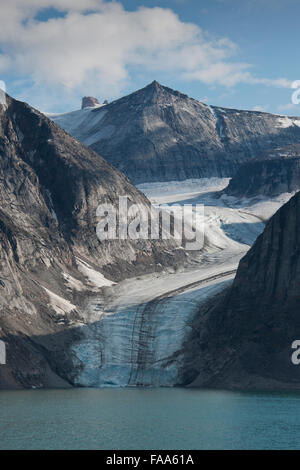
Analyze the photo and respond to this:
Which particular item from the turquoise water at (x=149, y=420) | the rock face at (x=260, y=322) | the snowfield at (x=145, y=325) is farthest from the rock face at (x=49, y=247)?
the rock face at (x=260, y=322)

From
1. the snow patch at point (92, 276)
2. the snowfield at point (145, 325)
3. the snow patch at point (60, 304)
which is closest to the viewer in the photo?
the snowfield at point (145, 325)

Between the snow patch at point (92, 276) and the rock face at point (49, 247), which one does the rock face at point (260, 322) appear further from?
the snow patch at point (92, 276)

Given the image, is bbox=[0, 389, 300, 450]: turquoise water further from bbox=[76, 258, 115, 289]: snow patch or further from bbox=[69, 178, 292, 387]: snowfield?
bbox=[76, 258, 115, 289]: snow patch

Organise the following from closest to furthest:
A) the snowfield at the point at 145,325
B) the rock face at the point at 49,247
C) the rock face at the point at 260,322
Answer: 1. the rock face at the point at 260,322
2. the rock face at the point at 49,247
3. the snowfield at the point at 145,325

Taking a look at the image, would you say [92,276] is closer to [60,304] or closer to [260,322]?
[60,304]

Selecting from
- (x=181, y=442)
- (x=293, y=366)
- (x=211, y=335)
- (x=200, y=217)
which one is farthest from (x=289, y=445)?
(x=200, y=217)

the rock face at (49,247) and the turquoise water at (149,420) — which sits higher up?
the rock face at (49,247)

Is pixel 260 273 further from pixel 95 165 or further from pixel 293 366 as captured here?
pixel 95 165
